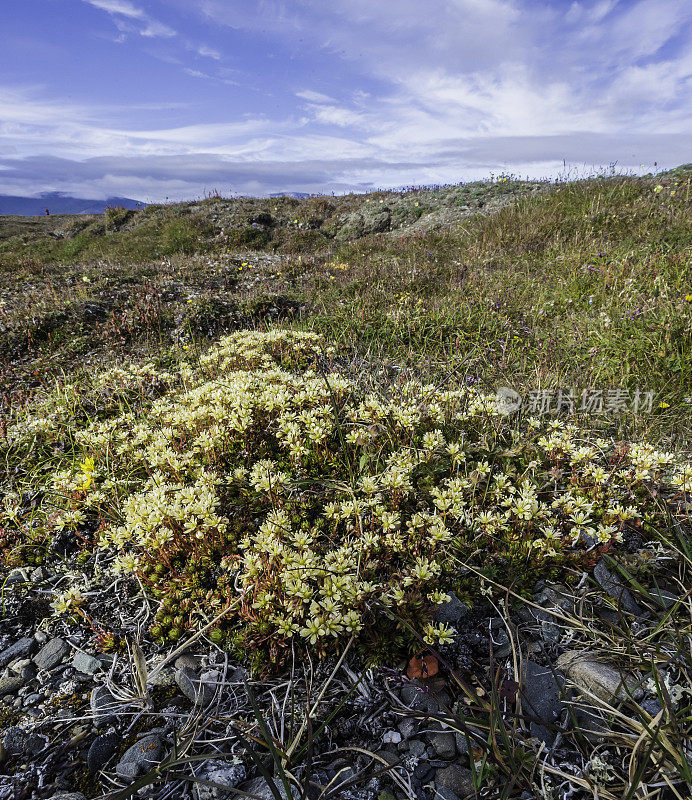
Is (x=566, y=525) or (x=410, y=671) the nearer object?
(x=410, y=671)

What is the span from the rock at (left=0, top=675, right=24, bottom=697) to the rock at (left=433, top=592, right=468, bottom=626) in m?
2.41

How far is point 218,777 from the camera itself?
1816 millimetres

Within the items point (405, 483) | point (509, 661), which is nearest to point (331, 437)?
point (405, 483)

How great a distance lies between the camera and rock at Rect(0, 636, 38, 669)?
247 centimetres

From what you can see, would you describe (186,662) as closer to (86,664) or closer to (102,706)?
(102,706)

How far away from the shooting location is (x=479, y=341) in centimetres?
591

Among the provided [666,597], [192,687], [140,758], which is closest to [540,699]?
[666,597]

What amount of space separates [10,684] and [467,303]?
21.6ft

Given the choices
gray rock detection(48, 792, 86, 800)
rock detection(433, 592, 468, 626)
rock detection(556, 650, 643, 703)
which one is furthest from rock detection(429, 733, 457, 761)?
gray rock detection(48, 792, 86, 800)

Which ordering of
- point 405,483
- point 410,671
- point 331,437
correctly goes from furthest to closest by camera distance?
point 331,437 < point 405,483 < point 410,671

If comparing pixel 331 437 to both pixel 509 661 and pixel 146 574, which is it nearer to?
pixel 146 574

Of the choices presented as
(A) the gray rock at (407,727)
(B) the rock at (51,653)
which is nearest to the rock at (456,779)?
(A) the gray rock at (407,727)

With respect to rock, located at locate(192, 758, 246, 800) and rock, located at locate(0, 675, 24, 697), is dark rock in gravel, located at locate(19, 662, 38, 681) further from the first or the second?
rock, located at locate(192, 758, 246, 800)

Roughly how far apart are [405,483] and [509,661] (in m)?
1.13
